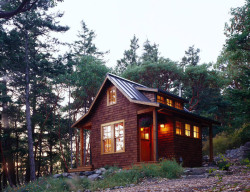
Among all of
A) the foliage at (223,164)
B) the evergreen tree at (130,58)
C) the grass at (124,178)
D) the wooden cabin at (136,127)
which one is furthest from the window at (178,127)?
the evergreen tree at (130,58)

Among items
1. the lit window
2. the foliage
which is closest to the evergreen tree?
the lit window

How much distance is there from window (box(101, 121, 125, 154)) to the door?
52.3 inches

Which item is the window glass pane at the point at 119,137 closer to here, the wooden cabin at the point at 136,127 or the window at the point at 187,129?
the wooden cabin at the point at 136,127

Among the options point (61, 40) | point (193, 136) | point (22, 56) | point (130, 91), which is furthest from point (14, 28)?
point (193, 136)

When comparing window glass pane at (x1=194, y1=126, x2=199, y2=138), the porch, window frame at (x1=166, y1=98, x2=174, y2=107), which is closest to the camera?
the porch

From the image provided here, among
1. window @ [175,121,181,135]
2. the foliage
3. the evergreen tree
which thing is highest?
the evergreen tree

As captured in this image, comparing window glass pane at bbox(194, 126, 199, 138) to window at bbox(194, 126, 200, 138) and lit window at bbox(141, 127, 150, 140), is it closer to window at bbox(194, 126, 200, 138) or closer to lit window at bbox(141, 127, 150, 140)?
window at bbox(194, 126, 200, 138)

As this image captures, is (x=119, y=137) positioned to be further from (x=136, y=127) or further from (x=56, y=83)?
(x=56, y=83)

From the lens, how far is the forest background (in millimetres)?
21125

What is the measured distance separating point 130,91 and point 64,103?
1561 cm

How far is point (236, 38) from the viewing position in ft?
54.7

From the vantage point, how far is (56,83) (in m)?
28.2

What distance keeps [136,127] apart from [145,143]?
6.29ft

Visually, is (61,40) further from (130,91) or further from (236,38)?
(236,38)
